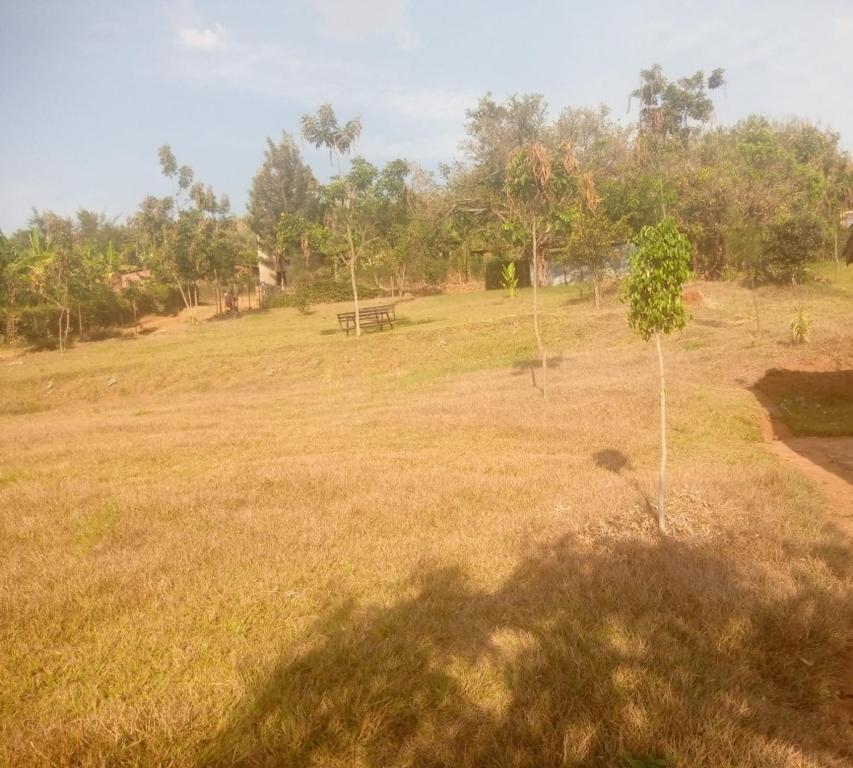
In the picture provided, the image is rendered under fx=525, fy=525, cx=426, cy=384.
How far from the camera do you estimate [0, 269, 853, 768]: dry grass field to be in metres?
3.69

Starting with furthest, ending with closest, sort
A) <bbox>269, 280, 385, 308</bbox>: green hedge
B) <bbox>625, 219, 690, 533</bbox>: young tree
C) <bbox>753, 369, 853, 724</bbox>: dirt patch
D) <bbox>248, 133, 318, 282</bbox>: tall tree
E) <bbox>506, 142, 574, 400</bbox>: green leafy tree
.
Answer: <bbox>248, 133, 318, 282</bbox>: tall tree
<bbox>269, 280, 385, 308</bbox>: green hedge
<bbox>506, 142, 574, 400</bbox>: green leafy tree
<bbox>753, 369, 853, 724</bbox>: dirt patch
<bbox>625, 219, 690, 533</bbox>: young tree

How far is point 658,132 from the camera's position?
69438mm

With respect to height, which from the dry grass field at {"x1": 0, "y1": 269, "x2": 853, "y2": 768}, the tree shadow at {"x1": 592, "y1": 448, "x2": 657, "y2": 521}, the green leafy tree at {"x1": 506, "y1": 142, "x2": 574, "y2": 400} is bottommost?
the tree shadow at {"x1": 592, "y1": 448, "x2": 657, "y2": 521}

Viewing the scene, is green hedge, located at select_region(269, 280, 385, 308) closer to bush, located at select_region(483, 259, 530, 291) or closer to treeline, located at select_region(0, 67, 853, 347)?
treeline, located at select_region(0, 67, 853, 347)

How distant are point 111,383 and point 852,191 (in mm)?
60088

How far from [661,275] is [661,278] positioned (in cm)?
6

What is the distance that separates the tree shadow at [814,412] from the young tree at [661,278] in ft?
15.8

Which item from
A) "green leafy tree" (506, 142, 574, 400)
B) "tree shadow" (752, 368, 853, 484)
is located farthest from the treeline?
"tree shadow" (752, 368, 853, 484)

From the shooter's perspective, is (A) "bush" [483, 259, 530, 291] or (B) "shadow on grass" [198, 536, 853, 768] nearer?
(B) "shadow on grass" [198, 536, 853, 768]

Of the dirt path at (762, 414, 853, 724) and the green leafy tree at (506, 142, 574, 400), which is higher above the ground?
the green leafy tree at (506, 142, 574, 400)

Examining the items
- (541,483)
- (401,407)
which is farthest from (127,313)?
(541,483)

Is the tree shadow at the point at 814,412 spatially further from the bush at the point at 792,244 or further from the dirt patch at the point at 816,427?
the bush at the point at 792,244

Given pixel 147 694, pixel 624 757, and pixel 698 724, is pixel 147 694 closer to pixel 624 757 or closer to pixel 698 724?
pixel 624 757

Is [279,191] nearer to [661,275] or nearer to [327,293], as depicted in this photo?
[327,293]
